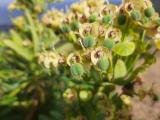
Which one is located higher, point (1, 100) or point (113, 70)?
point (113, 70)

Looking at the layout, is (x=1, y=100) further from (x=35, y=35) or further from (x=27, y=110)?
(x=35, y=35)

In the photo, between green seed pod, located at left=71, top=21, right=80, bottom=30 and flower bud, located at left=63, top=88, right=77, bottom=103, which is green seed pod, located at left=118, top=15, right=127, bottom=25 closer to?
green seed pod, located at left=71, top=21, right=80, bottom=30

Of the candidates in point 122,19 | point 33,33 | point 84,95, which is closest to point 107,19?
point 122,19

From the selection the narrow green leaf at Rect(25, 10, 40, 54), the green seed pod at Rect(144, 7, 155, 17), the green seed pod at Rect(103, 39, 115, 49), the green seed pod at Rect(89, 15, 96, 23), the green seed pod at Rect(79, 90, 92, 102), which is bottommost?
the narrow green leaf at Rect(25, 10, 40, 54)

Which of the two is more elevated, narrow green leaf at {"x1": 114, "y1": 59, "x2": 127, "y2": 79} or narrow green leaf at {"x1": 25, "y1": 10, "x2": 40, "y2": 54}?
narrow green leaf at {"x1": 114, "y1": 59, "x2": 127, "y2": 79}

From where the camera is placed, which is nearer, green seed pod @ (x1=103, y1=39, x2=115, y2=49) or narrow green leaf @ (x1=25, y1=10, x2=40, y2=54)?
green seed pod @ (x1=103, y1=39, x2=115, y2=49)

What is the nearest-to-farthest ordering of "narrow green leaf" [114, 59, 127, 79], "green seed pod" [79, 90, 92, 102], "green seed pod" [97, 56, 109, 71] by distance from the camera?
"green seed pod" [97, 56, 109, 71] < "narrow green leaf" [114, 59, 127, 79] < "green seed pod" [79, 90, 92, 102]

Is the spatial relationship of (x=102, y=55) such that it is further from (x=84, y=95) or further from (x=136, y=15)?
(x=84, y=95)

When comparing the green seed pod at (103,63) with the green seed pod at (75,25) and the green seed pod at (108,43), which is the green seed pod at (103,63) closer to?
the green seed pod at (108,43)

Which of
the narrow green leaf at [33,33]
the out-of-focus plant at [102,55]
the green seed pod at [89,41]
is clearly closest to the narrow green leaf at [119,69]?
the out-of-focus plant at [102,55]

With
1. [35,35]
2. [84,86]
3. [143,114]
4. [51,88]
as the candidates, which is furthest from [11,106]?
[84,86]

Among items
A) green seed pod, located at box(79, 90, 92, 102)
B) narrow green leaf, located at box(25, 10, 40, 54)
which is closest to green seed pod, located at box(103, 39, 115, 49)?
green seed pod, located at box(79, 90, 92, 102)
